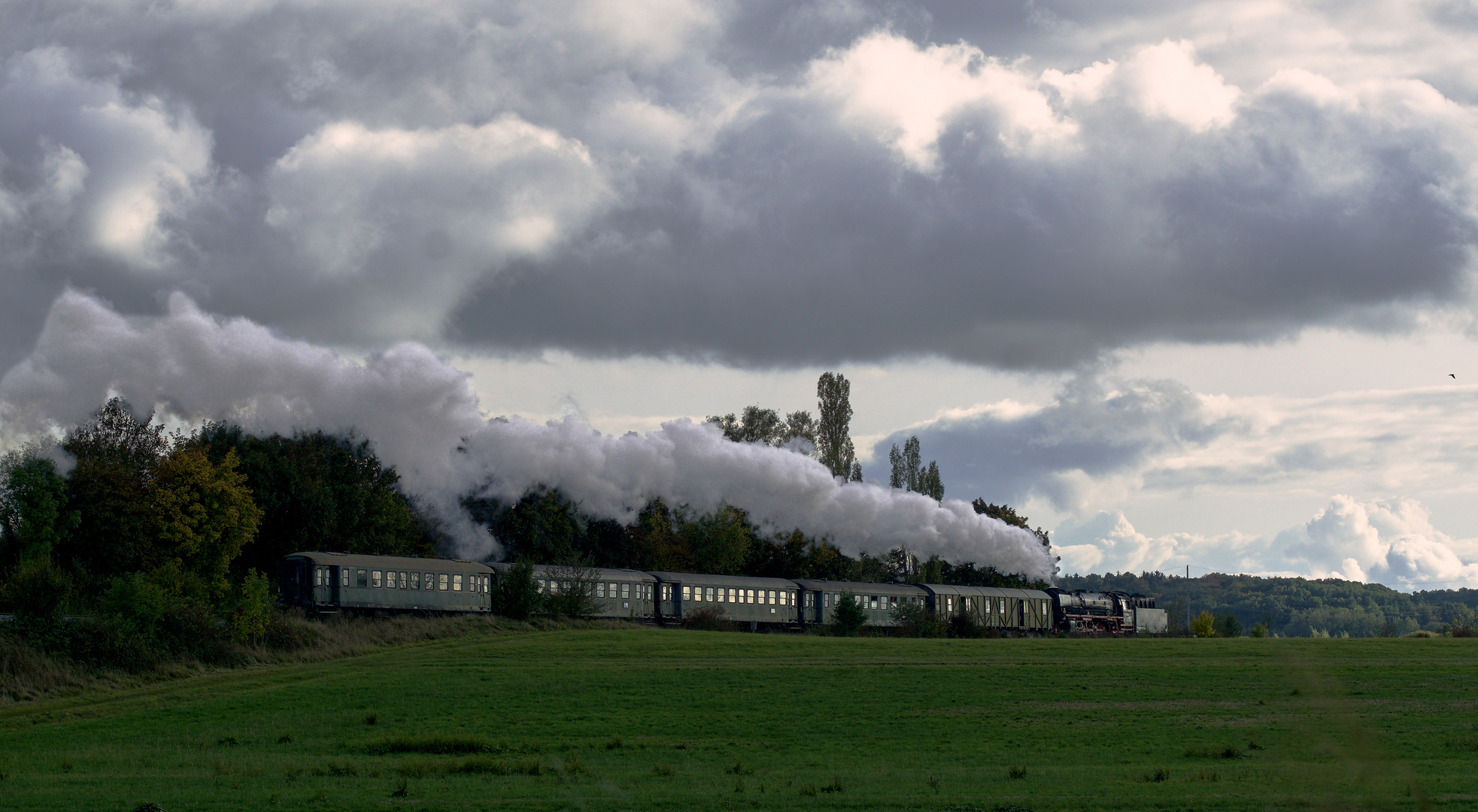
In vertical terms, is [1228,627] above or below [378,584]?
below

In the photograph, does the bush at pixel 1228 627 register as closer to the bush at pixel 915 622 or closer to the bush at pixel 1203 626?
the bush at pixel 1203 626

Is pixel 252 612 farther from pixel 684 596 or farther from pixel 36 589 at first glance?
pixel 684 596

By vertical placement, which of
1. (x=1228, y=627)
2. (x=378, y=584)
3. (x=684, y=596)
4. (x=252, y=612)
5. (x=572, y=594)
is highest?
(x=378, y=584)

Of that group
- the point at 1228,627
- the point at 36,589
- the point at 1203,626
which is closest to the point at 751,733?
the point at 36,589

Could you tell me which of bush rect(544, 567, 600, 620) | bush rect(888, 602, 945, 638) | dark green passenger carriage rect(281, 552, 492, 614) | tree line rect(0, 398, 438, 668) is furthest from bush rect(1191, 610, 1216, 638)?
tree line rect(0, 398, 438, 668)

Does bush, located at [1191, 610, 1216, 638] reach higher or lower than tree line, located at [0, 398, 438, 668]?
lower

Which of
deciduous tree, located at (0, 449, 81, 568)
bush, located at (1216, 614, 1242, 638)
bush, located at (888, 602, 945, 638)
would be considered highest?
deciduous tree, located at (0, 449, 81, 568)

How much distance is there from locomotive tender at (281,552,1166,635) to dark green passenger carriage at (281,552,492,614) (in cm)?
5

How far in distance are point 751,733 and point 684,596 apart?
49938 millimetres

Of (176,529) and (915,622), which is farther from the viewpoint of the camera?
(915,622)

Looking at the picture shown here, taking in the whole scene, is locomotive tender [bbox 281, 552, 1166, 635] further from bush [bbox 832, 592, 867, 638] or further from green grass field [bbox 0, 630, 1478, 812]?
green grass field [bbox 0, 630, 1478, 812]

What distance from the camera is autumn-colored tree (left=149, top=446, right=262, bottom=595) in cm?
7375

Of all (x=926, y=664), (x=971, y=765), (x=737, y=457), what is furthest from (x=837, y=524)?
(x=971, y=765)

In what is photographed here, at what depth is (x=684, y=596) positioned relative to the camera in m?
86.8
